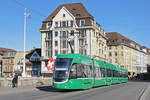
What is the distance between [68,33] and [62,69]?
4302 centimetres

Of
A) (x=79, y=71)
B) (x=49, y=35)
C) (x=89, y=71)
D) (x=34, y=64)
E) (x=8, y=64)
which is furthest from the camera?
(x=8, y=64)

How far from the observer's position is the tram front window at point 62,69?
794 inches

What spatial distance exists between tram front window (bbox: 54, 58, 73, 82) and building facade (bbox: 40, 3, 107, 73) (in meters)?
40.3

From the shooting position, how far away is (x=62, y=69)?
2045cm

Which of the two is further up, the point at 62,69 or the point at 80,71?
the point at 62,69

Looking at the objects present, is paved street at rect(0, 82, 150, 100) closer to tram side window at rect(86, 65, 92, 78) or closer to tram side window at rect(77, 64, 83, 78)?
tram side window at rect(77, 64, 83, 78)

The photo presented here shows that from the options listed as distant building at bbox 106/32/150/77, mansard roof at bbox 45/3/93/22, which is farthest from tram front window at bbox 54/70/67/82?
distant building at bbox 106/32/150/77

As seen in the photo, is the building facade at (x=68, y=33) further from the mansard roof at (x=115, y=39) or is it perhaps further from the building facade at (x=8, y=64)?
the mansard roof at (x=115, y=39)

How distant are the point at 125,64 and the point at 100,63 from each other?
66795 mm

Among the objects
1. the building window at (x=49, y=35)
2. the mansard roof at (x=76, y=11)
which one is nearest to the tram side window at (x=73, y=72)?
the mansard roof at (x=76, y=11)

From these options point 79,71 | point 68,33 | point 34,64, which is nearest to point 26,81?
point 79,71

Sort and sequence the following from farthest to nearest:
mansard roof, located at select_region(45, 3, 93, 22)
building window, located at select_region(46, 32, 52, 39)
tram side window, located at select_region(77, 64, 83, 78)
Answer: building window, located at select_region(46, 32, 52, 39) → mansard roof, located at select_region(45, 3, 93, 22) → tram side window, located at select_region(77, 64, 83, 78)

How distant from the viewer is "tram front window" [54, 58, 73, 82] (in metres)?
20.2

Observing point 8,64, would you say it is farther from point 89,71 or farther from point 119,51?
point 89,71
